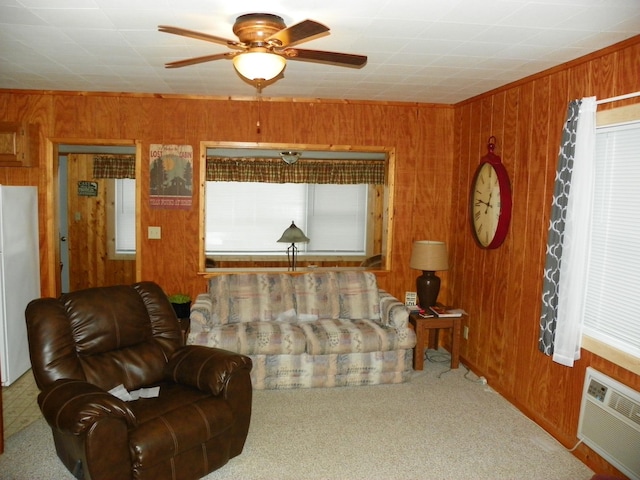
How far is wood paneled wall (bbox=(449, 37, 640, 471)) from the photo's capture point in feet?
9.78

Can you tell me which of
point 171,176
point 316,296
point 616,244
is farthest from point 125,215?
point 616,244

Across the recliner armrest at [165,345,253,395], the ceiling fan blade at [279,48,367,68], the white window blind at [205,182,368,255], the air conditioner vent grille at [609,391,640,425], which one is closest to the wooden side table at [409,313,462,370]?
the air conditioner vent grille at [609,391,640,425]

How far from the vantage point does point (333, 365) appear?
13.1 ft

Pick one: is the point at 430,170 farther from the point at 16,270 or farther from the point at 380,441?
the point at 16,270

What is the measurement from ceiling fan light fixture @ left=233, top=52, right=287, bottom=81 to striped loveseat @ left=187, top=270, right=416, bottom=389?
216cm

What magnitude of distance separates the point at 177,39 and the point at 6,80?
6.88ft

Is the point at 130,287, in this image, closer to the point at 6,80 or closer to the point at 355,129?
the point at 6,80

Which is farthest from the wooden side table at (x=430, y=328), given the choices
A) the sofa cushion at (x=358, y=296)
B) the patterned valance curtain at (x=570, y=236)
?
the patterned valance curtain at (x=570, y=236)

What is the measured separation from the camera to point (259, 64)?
2400 millimetres

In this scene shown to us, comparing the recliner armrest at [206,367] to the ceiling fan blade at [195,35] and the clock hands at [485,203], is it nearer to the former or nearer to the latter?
the ceiling fan blade at [195,35]

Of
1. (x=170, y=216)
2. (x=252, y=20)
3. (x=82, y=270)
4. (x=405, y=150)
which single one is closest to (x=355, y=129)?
(x=405, y=150)

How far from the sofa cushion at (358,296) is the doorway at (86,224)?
144 inches

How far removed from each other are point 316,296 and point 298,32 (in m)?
2.75

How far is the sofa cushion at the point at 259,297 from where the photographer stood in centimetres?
430
